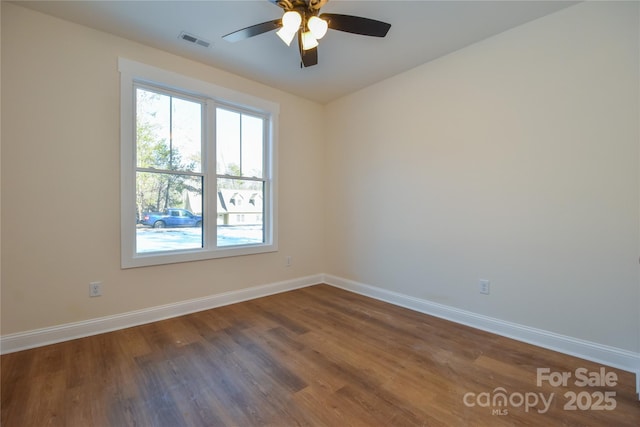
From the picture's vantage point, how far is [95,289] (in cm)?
249

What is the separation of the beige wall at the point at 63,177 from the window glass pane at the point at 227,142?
Result: 637 millimetres

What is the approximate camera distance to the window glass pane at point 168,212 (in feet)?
9.21

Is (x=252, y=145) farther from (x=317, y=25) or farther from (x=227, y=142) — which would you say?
(x=317, y=25)

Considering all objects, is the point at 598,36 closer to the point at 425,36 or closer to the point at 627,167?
the point at 627,167

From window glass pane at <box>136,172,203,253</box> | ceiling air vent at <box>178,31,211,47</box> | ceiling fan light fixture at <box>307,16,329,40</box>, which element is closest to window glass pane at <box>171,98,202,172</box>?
window glass pane at <box>136,172,203,253</box>

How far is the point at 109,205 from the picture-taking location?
2.56 metres

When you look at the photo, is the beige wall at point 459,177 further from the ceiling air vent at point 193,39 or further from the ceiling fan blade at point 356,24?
the ceiling fan blade at point 356,24

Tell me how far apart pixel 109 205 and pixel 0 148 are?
0.78 meters

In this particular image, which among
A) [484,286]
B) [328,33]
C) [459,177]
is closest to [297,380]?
[484,286]

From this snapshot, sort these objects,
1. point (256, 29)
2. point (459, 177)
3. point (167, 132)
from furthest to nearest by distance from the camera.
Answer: point (167, 132) → point (459, 177) → point (256, 29)

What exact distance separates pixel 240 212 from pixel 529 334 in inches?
127

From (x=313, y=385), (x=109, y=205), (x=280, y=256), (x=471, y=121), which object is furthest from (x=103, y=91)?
(x=471, y=121)

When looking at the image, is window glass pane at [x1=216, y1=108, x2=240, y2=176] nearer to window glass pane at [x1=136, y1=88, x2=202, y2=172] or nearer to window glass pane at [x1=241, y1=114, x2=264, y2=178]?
window glass pane at [x1=241, y1=114, x2=264, y2=178]

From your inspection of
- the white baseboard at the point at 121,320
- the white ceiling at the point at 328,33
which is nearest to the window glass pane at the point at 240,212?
the white baseboard at the point at 121,320
